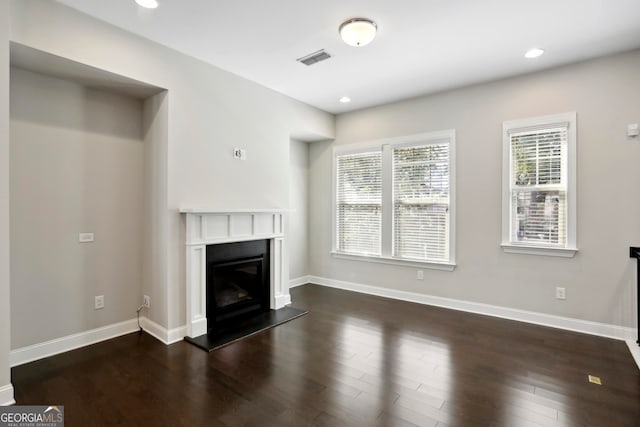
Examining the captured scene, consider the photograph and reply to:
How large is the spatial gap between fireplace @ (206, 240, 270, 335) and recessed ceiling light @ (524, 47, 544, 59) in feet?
12.1

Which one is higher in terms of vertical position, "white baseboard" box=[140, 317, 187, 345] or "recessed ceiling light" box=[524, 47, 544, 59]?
"recessed ceiling light" box=[524, 47, 544, 59]

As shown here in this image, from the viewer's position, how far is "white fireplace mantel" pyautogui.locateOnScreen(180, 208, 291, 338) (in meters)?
3.37

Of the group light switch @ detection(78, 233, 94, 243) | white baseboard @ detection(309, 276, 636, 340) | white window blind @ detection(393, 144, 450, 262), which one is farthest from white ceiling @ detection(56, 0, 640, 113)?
white baseboard @ detection(309, 276, 636, 340)

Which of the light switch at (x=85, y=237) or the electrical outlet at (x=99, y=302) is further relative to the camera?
the electrical outlet at (x=99, y=302)

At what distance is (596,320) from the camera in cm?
343

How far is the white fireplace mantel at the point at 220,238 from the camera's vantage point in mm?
3365

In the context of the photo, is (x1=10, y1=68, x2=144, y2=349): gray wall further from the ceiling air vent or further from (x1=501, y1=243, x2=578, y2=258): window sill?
(x1=501, y1=243, x2=578, y2=258): window sill

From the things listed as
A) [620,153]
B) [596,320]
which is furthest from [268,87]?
[596,320]

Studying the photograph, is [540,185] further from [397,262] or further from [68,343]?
[68,343]

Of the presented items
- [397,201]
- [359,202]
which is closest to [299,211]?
[359,202]

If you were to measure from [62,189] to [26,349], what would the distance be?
1464 millimetres

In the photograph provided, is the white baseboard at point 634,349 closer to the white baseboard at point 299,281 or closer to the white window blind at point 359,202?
the white window blind at point 359,202

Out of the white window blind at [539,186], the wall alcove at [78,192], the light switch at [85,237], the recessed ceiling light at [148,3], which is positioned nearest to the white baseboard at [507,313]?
the white window blind at [539,186]

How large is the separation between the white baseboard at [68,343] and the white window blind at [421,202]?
3638mm
